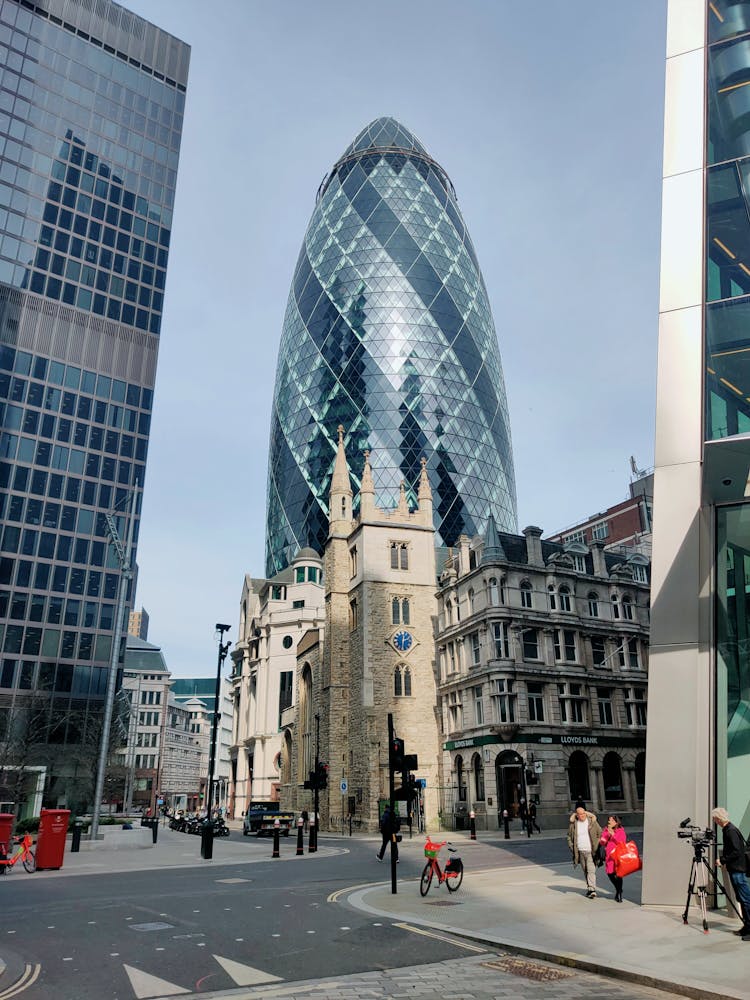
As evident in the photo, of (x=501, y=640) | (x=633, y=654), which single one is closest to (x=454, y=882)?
(x=501, y=640)

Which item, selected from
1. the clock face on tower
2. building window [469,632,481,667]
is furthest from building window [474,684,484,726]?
the clock face on tower

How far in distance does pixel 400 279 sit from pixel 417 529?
5940 cm

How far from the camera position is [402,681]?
54.2m

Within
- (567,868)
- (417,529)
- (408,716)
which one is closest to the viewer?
(567,868)

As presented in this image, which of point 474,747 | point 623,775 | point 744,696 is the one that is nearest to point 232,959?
point 744,696

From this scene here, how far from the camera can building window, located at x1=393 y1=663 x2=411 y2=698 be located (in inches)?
2122

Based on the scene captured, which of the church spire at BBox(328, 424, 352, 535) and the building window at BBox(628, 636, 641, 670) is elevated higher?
the church spire at BBox(328, 424, 352, 535)

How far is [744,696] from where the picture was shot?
12.4 m

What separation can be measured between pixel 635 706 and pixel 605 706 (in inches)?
96.4

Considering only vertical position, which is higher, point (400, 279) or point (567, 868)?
point (400, 279)

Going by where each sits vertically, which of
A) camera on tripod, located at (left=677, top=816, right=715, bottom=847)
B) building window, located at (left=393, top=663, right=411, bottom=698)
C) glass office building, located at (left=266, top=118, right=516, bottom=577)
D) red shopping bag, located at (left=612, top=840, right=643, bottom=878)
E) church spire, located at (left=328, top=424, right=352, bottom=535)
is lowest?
red shopping bag, located at (left=612, top=840, right=643, bottom=878)

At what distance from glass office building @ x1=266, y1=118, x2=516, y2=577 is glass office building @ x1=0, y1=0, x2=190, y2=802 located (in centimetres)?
2477

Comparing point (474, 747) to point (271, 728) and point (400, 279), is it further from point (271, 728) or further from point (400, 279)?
point (400, 279)

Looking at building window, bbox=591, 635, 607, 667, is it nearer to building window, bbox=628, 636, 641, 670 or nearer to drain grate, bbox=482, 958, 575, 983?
building window, bbox=628, 636, 641, 670
